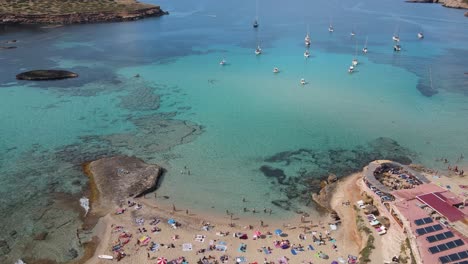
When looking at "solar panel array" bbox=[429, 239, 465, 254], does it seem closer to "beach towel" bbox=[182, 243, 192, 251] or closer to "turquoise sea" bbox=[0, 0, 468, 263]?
"turquoise sea" bbox=[0, 0, 468, 263]

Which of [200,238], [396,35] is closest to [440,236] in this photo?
[200,238]

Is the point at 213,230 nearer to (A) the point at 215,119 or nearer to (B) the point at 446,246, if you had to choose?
(B) the point at 446,246

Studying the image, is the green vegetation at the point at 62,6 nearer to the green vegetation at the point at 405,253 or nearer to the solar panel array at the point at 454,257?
the green vegetation at the point at 405,253

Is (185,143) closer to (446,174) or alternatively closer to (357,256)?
(357,256)

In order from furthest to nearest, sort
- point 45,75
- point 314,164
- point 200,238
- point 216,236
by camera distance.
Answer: point 45,75 < point 314,164 < point 216,236 < point 200,238

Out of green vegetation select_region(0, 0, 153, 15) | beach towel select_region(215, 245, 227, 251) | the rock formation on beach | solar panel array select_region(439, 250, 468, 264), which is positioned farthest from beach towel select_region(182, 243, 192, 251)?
green vegetation select_region(0, 0, 153, 15)

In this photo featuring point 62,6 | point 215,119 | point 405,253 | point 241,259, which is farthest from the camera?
point 62,6
